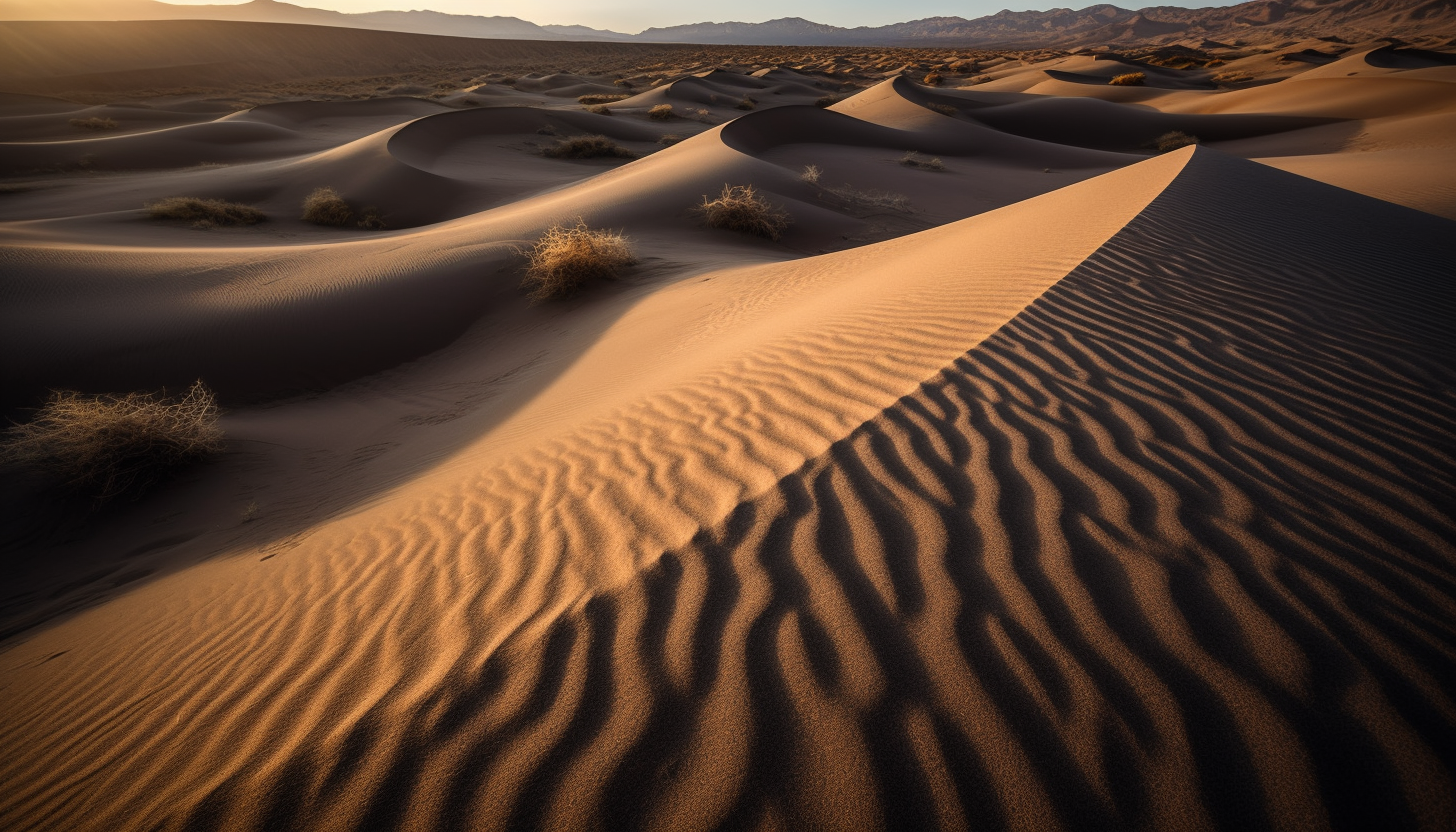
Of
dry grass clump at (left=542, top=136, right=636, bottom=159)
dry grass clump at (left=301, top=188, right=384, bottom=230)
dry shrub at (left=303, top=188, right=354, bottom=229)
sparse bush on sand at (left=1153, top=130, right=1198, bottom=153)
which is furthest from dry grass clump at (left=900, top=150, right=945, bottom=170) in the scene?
dry shrub at (left=303, top=188, right=354, bottom=229)

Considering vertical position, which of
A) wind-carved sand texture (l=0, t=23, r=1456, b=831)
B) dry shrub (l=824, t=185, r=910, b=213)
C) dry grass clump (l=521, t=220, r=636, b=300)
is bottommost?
dry shrub (l=824, t=185, r=910, b=213)

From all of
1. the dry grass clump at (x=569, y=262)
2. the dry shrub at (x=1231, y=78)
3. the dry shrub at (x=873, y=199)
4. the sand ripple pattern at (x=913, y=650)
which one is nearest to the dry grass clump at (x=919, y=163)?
the dry shrub at (x=873, y=199)

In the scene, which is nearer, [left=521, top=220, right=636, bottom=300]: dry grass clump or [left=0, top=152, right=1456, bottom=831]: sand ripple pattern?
[left=0, top=152, right=1456, bottom=831]: sand ripple pattern

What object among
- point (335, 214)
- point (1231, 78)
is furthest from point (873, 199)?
point (1231, 78)

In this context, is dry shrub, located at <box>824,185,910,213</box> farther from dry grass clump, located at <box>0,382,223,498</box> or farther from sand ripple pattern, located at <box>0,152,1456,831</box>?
dry grass clump, located at <box>0,382,223,498</box>

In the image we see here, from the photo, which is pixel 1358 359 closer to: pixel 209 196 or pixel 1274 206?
pixel 1274 206

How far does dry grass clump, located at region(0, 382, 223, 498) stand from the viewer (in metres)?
4.74

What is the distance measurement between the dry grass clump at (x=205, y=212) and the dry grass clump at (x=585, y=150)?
33.6 ft

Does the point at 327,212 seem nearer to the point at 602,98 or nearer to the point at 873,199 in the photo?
the point at 873,199

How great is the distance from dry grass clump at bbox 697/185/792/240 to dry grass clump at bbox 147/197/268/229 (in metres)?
10.4

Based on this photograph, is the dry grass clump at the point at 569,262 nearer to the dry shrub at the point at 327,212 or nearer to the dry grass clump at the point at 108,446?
the dry grass clump at the point at 108,446

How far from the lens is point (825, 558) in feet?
7.38

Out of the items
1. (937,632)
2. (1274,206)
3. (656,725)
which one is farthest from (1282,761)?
(1274,206)

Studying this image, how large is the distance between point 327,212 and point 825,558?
16.0 metres
